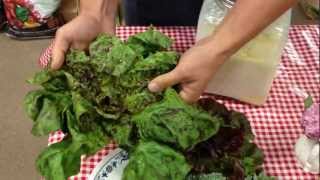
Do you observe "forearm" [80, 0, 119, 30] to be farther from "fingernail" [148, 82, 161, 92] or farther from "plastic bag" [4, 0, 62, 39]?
"plastic bag" [4, 0, 62, 39]

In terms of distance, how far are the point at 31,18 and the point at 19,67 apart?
0.20m

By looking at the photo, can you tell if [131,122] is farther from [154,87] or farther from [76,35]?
[76,35]

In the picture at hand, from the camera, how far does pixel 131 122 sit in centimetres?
60

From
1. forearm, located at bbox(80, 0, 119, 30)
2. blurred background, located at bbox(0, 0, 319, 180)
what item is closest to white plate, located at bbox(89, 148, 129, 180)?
forearm, located at bbox(80, 0, 119, 30)

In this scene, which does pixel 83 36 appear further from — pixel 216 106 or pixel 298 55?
pixel 298 55

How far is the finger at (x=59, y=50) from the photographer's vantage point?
0.67 m

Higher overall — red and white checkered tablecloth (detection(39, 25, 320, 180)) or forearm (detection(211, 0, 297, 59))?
forearm (detection(211, 0, 297, 59))

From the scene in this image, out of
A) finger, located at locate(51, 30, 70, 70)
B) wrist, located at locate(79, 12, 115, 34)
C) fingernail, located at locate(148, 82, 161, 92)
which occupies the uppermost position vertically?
wrist, located at locate(79, 12, 115, 34)

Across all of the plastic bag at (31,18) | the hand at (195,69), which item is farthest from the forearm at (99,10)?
the plastic bag at (31,18)

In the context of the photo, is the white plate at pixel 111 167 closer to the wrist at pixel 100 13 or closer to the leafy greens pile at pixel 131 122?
the leafy greens pile at pixel 131 122

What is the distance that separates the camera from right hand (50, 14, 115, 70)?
68 centimetres

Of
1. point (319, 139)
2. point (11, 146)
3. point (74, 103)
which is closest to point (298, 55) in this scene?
point (319, 139)

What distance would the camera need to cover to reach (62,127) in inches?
24.1

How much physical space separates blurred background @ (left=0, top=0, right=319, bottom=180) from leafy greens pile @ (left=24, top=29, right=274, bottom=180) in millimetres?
719
